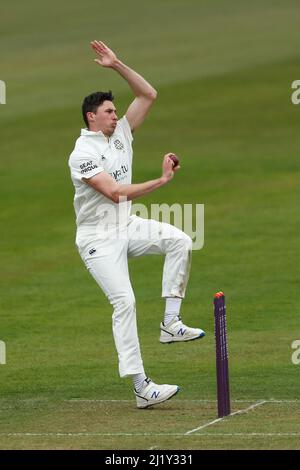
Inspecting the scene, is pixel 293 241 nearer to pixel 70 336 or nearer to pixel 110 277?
pixel 70 336

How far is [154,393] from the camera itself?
1329 cm

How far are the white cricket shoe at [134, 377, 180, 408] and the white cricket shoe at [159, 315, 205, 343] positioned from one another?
24.1 inches

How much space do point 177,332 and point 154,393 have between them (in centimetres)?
76

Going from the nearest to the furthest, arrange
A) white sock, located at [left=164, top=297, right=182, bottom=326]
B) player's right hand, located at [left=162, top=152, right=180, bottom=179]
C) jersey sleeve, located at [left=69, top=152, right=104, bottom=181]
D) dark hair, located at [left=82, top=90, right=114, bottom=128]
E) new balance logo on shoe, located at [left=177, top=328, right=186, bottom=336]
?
player's right hand, located at [left=162, top=152, right=180, bottom=179], jersey sleeve, located at [left=69, top=152, right=104, bottom=181], dark hair, located at [left=82, top=90, right=114, bottom=128], new balance logo on shoe, located at [left=177, top=328, right=186, bottom=336], white sock, located at [left=164, top=297, right=182, bottom=326]

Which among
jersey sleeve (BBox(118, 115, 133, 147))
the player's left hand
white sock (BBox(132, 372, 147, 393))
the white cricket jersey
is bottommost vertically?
white sock (BBox(132, 372, 147, 393))

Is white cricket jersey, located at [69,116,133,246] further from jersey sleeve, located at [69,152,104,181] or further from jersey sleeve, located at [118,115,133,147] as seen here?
jersey sleeve, located at [118,115,133,147]

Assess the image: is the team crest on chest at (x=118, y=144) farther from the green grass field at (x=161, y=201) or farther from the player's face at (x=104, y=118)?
the green grass field at (x=161, y=201)

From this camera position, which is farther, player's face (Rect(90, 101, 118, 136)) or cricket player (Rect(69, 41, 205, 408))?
player's face (Rect(90, 101, 118, 136))

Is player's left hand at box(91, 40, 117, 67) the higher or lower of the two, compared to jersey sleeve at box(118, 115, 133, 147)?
higher

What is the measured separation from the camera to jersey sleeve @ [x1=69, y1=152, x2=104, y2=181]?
13281 mm

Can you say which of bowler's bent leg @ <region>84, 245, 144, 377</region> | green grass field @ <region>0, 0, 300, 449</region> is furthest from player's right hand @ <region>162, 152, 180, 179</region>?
green grass field @ <region>0, 0, 300, 449</region>
